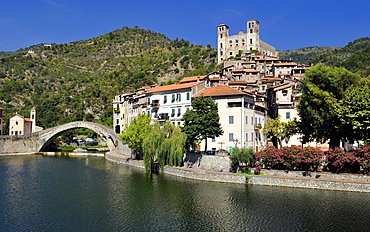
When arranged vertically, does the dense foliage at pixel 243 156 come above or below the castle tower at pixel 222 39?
below

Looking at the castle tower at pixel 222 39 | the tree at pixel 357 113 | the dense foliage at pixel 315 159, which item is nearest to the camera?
the tree at pixel 357 113

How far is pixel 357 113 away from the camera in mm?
31750

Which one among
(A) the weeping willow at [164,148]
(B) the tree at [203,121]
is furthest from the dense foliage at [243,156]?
(A) the weeping willow at [164,148]

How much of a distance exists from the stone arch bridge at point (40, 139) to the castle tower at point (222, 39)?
63.0 meters

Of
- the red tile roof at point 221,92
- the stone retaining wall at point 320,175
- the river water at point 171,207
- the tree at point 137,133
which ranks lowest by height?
the river water at point 171,207

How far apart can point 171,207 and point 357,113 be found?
21.1 m

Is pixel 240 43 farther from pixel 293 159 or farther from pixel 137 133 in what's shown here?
pixel 293 159

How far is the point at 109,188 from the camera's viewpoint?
34.6 m

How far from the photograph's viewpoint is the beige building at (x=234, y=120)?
144 ft

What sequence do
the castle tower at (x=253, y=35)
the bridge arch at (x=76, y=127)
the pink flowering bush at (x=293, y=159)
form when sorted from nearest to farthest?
the pink flowering bush at (x=293, y=159), the bridge arch at (x=76, y=127), the castle tower at (x=253, y=35)

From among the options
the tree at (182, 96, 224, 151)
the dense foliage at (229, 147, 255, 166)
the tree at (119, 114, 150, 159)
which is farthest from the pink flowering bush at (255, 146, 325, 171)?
→ the tree at (119, 114, 150, 159)

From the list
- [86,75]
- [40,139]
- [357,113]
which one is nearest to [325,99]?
[357,113]

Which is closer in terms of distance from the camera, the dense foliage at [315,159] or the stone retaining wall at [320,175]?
the stone retaining wall at [320,175]

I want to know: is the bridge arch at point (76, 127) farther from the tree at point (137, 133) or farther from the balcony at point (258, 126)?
the balcony at point (258, 126)
